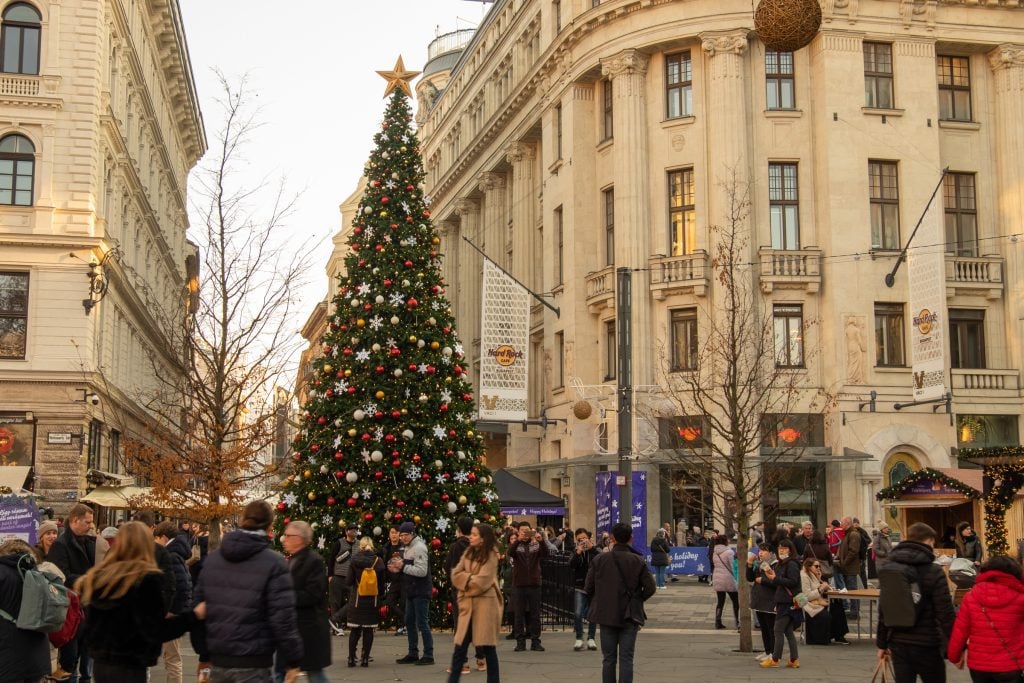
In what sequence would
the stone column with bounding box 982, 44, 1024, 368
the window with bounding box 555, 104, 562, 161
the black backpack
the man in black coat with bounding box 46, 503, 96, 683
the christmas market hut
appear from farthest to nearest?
the window with bounding box 555, 104, 562, 161 < the stone column with bounding box 982, 44, 1024, 368 < the christmas market hut < the man in black coat with bounding box 46, 503, 96, 683 < the black backpack

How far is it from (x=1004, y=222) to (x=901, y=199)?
354 cm

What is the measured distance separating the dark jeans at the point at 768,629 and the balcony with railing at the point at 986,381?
22.9 meters

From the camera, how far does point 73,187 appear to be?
34875 millimetres

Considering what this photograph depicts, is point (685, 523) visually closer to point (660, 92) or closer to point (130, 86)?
point (660, 92)

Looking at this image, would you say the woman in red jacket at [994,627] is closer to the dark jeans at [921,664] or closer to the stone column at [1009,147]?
the dark jeans at [921,664]

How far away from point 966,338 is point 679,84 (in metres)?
12.1

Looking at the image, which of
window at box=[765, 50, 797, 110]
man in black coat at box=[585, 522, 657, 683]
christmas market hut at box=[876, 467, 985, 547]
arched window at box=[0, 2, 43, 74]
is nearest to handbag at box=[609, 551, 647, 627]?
man in black coat at box=[585, 522, 657, 683]

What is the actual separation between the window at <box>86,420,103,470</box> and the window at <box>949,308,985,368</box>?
86.0 ft

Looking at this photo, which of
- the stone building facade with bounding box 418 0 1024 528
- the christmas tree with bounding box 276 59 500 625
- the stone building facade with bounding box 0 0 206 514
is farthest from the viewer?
the stone building facade with bounding box 418 0 1024 528

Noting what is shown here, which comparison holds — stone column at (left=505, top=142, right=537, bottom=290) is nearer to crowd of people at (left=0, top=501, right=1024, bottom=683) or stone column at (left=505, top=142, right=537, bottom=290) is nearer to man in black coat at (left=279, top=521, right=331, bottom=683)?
crowd of people at (left=0, top=501, right=1024, bottom=683)

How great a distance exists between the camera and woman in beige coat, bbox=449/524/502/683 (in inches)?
503

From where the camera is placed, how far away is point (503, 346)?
3847 centimetres

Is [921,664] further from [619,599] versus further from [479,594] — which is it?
[479,594]

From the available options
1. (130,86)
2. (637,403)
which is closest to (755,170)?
(637,403)
